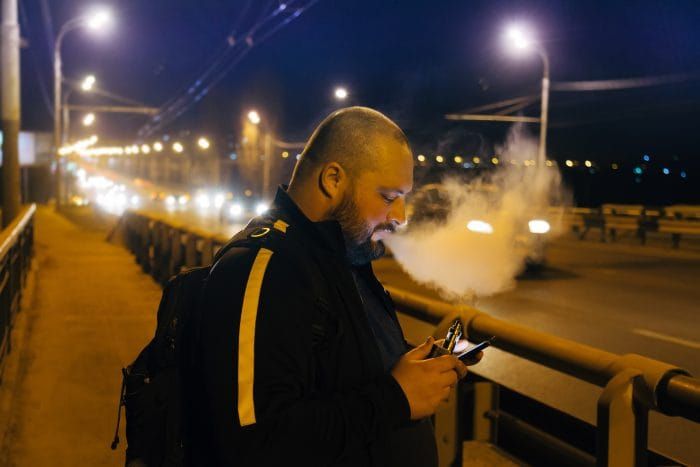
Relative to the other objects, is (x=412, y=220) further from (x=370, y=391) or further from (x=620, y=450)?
(x=370, y=391)

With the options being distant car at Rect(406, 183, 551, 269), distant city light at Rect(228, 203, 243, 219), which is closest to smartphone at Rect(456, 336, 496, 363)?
distant car at Rect(406, 183, 551, 269)

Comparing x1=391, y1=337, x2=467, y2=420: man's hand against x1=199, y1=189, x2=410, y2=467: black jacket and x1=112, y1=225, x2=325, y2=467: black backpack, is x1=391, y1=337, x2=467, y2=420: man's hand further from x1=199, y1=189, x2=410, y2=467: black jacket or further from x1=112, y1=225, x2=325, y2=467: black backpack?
x1=112, y1=225, x2=325, y2=467: black backpack

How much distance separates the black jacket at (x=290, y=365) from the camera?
5.92ft

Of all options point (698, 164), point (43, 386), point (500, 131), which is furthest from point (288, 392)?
point (698, 164)

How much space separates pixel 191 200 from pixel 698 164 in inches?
1711

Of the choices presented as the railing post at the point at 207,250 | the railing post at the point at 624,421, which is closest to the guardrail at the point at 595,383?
the railing post at the point at 624,421

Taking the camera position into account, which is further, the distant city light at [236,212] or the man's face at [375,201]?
the distant city light at [236,212]

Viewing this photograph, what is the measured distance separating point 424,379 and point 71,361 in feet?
22.3

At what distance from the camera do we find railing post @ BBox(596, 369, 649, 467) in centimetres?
296

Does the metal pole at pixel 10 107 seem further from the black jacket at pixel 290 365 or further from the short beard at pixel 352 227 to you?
the black jacket at pixel 290 365

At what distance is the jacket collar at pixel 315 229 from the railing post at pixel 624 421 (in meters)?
1.44

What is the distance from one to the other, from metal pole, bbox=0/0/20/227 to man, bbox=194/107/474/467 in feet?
46.1

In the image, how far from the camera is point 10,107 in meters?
15.2

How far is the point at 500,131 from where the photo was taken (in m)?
42.0
